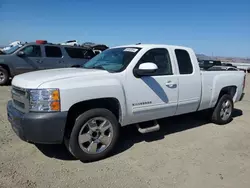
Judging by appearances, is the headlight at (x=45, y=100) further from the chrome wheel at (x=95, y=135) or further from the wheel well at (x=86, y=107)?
the chrome wheel at (x=95, y=135)

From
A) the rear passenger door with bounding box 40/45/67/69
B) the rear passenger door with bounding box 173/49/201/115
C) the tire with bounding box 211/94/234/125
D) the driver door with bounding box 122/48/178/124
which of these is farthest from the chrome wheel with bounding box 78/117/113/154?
the rear passenger door with bounding box 40/45/67/69

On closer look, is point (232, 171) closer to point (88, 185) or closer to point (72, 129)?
point (88, 185)

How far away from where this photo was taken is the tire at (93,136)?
353cm

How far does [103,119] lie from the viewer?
3764mm

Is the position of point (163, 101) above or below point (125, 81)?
below

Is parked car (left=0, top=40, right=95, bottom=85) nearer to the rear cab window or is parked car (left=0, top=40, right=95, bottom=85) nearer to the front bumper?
the rear cab window

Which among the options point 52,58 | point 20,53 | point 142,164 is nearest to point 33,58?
point 20,53

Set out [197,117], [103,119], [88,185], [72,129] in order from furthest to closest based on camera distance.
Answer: [197,117], [103,119], [72,129], [88,185]

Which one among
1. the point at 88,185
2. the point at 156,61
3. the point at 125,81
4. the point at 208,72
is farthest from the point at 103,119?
the point at 208,72

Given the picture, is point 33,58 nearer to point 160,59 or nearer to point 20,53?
point 20,53

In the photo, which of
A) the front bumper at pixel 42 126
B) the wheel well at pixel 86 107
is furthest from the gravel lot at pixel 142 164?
the wheel well at pixel 86 107

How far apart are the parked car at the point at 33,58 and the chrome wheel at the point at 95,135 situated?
763 cm

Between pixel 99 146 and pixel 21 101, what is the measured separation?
1.34 m

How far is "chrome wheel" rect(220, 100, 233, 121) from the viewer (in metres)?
5.98
